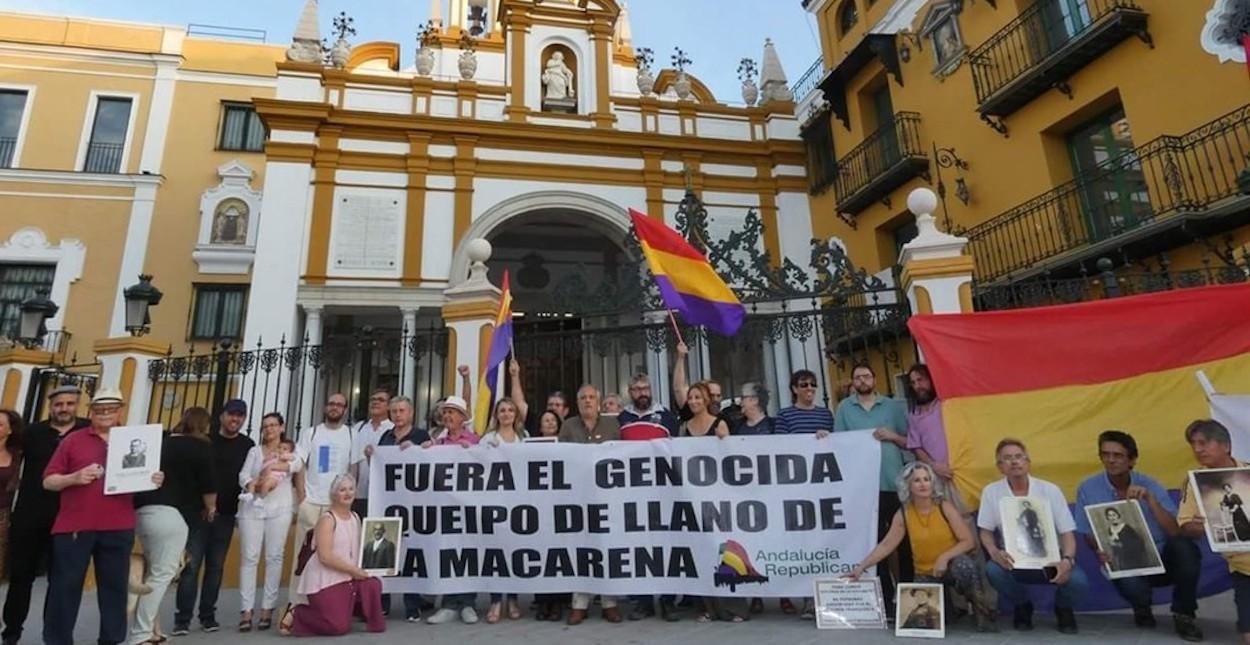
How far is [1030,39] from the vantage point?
9.87 metres

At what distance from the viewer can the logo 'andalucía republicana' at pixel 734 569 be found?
448cm

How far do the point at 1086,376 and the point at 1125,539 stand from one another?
121cm

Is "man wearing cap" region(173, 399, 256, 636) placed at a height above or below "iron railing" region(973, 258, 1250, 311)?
below

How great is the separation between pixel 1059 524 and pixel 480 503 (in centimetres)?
362

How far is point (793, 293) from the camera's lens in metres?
6.63

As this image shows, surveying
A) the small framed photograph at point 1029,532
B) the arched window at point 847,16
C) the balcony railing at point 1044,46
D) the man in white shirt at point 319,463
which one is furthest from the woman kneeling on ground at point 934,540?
the arched window at point 847,16

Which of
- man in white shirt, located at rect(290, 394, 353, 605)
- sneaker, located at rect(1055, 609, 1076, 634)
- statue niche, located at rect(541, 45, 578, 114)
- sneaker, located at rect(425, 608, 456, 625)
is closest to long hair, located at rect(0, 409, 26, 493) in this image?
man in white shirt, located at rect(290, 394, 353, 605)

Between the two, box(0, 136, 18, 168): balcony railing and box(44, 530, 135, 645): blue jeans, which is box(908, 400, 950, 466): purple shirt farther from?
box(0, 136, 18, 168): balcony railing

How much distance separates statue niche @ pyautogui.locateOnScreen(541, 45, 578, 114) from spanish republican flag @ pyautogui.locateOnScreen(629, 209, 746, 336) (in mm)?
9207

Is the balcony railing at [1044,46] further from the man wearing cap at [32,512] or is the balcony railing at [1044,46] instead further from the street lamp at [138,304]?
the street lamp at [138,304]

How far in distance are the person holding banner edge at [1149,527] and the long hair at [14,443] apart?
6416 millimetres

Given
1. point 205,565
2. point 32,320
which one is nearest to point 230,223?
point 32,320

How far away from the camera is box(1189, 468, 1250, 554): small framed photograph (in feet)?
11.8

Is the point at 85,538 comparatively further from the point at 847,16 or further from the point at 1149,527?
the point at 847,16
